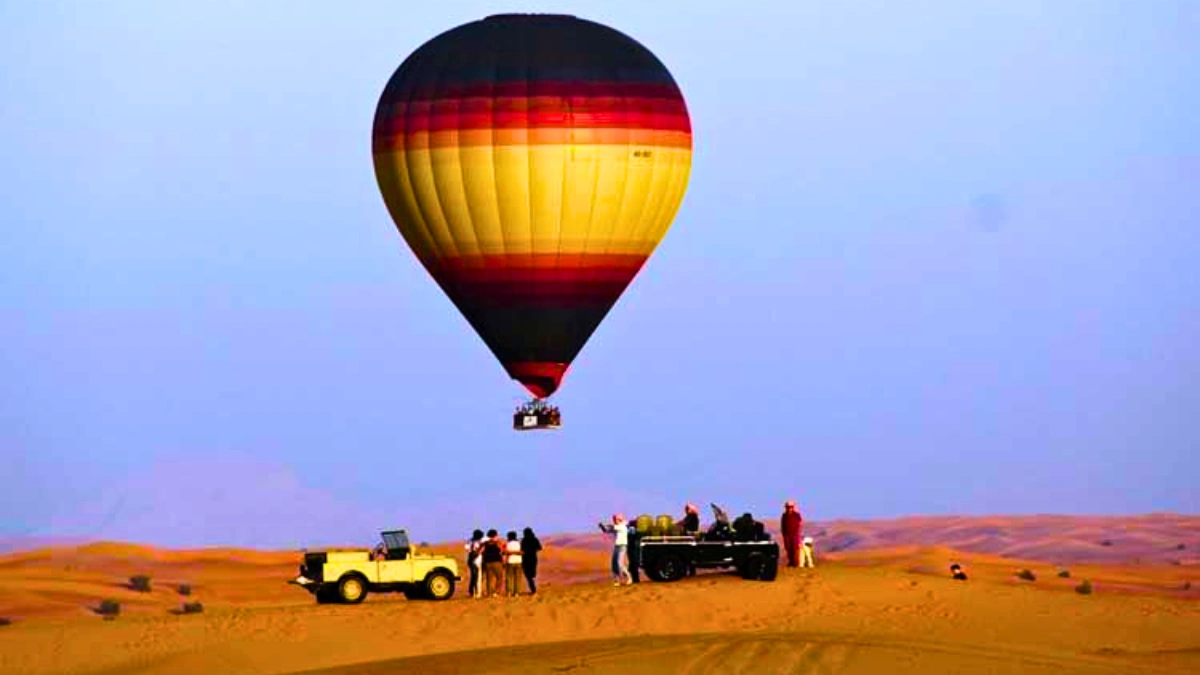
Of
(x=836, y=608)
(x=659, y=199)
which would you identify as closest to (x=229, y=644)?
(x=836, y=608)

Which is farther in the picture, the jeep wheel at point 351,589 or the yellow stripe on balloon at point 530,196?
the yellow stripe on balloon at point 530,196

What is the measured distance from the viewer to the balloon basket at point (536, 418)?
240 feet

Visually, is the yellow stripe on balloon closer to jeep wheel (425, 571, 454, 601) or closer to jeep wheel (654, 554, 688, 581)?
jeep wheel (425, 571, 454, 601)

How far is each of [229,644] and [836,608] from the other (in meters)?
12.1

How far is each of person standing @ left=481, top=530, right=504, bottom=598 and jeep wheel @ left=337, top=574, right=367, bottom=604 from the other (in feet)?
8.52

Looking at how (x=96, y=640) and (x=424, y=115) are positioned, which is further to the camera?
(x=424, y=115)

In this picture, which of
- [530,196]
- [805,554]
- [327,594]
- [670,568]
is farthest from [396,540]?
[530,196]

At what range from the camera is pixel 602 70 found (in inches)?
2837

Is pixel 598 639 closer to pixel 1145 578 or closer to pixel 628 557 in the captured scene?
pixel 628 557

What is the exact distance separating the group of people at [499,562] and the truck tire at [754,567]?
4.43 m

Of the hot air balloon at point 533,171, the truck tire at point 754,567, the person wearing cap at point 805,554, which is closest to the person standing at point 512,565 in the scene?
the truck tire at point 754,567

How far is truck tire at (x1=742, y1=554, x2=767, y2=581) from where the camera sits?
207 ft

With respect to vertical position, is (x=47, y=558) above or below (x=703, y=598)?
above

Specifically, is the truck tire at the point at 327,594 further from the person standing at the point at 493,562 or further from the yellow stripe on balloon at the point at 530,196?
the yellow stripe on balloon at the point at 530,196
